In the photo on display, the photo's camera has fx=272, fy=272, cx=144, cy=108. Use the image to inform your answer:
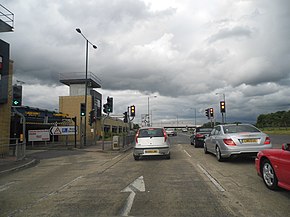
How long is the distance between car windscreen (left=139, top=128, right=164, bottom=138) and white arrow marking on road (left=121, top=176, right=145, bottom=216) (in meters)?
4.30

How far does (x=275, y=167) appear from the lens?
5.79 meters

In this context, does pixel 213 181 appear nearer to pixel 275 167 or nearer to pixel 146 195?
pixel 275 167

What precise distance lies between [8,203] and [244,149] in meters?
7.61

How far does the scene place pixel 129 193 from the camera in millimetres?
6219

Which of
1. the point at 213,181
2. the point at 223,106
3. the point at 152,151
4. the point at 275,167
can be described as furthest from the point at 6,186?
the point at 223,106

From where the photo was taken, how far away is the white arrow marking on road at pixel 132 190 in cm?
497

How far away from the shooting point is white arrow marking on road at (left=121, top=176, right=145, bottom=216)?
4.97 m

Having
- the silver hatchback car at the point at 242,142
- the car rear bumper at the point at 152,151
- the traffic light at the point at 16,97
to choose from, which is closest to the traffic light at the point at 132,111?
the car rear bumper at the point at 152,151

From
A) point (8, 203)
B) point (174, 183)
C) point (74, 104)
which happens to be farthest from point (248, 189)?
point (74, 104)

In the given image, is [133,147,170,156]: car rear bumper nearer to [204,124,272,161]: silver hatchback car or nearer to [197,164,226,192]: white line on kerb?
[204,124,272,161]: silver hatchback car

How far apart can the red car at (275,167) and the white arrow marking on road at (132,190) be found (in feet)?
9.56

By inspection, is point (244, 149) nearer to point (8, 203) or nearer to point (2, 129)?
point (8, 203)

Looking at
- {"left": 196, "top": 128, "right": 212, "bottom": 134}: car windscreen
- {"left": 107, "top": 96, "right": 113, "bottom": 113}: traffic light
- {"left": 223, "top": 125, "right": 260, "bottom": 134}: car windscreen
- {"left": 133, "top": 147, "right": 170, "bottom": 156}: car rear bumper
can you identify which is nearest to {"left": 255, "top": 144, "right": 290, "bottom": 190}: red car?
{"left": 223, "top": 125, "right": 260, "bottom": 134}: car windscreen

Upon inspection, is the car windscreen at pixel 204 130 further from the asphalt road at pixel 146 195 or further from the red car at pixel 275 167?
the red car at pixel 275 167
